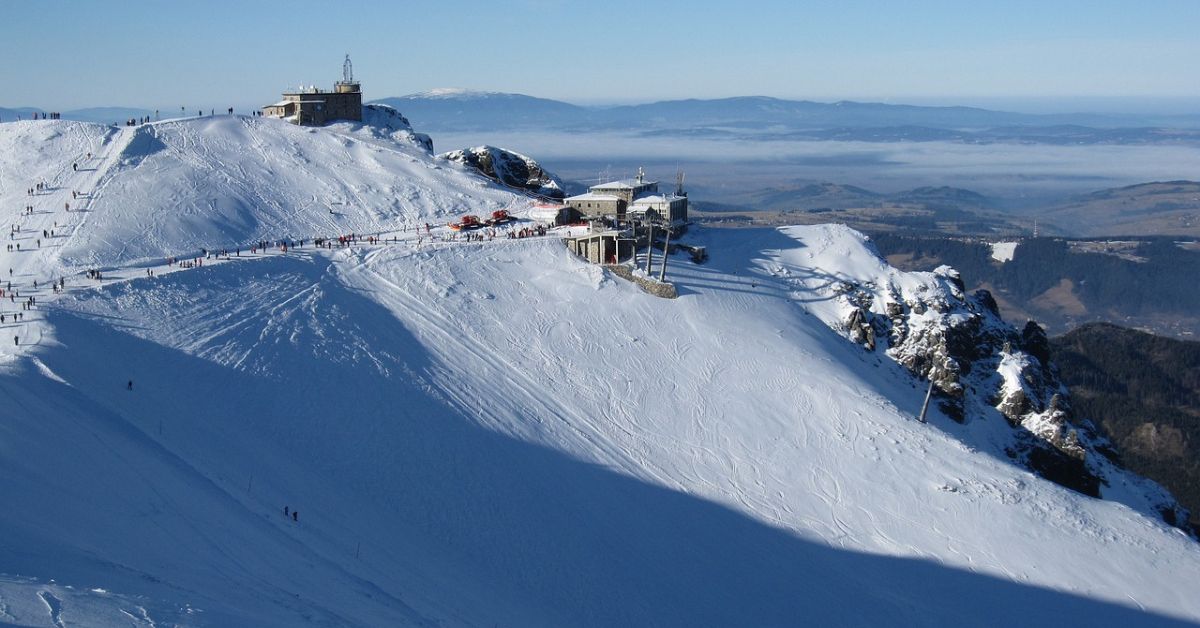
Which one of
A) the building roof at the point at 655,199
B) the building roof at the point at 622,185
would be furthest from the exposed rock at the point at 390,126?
the building roof at the point at 655,199

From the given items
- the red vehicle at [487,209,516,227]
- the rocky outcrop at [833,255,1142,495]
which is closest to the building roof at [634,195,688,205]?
the red vehicle at [487,209,516,227]

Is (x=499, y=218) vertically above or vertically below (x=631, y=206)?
below

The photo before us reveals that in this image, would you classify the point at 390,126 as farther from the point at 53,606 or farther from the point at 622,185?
the point at 53,606

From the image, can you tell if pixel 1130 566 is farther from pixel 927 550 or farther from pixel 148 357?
pixel 148 357

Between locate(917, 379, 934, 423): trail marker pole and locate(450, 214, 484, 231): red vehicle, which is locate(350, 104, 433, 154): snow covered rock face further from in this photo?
locate(917, 379, 934, 423): trail marker pole

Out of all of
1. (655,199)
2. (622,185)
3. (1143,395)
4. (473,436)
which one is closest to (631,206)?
(655,199)

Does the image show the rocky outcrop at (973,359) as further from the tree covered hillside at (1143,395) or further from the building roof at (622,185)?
the tree covered hillside at (1143,395)
